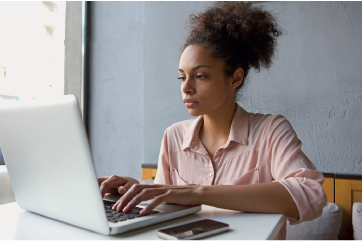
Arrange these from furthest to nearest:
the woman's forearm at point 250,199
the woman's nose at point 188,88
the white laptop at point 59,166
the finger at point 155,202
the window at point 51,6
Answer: the window at point 51,6
the woman's nose at point 188,88
the woman's forearm at point 250,199
the finger at point 155,202
the white laptop at point 59,166

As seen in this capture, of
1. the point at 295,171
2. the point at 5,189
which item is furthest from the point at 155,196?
the point at 5,189

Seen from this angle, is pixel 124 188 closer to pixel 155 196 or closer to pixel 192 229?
pixel 155 196

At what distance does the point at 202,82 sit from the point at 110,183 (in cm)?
47

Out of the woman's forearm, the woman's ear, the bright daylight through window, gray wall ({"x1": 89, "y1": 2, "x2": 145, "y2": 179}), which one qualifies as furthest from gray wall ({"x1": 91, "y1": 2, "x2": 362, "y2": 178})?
the woman's forearm

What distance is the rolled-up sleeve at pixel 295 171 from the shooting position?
0.76m

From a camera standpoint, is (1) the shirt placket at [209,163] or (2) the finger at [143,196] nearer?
(2) the finger at [143,196]

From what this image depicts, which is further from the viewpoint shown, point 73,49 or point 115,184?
point 73,49

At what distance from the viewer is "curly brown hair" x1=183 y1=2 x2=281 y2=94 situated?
1.15m

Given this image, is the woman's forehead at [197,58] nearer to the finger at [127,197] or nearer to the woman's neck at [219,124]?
the woman's neck at [219,124]

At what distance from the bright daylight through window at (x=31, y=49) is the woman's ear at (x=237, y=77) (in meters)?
1.38

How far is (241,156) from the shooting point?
3.52ft

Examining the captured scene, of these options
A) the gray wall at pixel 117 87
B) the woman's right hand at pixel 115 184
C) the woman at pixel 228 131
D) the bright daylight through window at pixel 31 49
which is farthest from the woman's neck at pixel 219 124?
the bright daylight through window at pixel 31 49

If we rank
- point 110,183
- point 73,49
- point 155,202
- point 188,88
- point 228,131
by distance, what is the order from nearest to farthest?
point 155,202 < point 110,183 < point 188,88 < point 228,131 < point 73,49

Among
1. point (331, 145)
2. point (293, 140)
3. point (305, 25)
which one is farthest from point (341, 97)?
point (293, 140)
